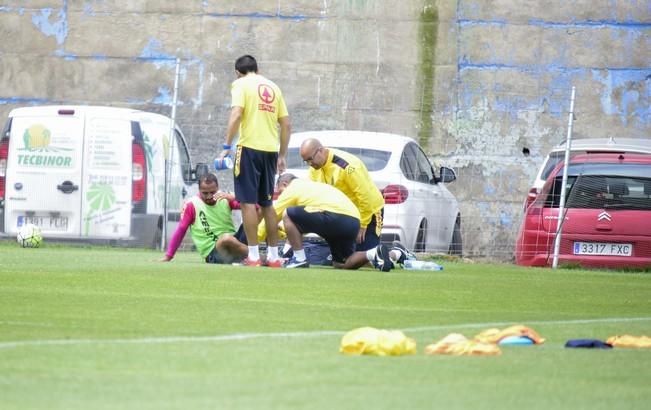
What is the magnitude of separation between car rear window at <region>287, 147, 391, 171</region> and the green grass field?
395 cm

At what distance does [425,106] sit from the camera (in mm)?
26281

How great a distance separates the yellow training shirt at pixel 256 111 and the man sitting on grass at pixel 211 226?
89cm

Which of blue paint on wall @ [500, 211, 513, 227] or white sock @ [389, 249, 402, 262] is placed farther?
blue paint on wall @ [500, 211, 513, 227]

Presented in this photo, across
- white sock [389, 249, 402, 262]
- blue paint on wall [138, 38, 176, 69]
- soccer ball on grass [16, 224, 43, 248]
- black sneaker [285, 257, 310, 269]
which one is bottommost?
soccer ball on grass [16, 224, 43, 248]

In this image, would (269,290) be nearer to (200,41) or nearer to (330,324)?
(330,324)

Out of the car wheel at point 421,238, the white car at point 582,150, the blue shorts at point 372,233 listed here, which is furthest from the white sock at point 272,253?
the white car at point 582,150

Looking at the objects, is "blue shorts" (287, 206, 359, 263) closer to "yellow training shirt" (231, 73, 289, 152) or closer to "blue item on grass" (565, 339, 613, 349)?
"yellow training shirt" (231, 73, 289, 152)

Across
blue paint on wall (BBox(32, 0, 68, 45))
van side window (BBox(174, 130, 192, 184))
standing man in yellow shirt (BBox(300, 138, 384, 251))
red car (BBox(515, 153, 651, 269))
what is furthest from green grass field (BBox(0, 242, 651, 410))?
blue paint on wall (BBox(32, 0, 68, 45))

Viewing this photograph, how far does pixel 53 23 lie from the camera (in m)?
27.1

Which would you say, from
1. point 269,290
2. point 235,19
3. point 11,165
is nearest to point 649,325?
point 269,290

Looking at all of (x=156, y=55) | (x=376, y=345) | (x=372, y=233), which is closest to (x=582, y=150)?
(x=372, y=233)

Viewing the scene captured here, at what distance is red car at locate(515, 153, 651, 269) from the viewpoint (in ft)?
61.9

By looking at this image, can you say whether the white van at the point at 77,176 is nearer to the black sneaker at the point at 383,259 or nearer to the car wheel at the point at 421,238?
the car wheel at the point at 421,238

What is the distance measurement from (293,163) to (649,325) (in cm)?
938
